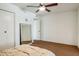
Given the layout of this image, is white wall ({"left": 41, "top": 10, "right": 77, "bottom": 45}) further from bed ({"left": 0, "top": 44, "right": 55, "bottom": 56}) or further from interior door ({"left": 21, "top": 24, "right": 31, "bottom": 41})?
bed ({"left": 0, "top": 44, "right": 55, "bottom": 56})

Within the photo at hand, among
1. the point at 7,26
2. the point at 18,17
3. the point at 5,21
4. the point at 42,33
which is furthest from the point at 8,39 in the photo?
the point at 42,33

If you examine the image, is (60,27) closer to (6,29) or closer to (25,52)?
(6,29)

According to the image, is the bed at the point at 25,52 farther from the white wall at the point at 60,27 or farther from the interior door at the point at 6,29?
the white wall at the point at 60,27

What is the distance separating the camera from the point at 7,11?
299 centimetres

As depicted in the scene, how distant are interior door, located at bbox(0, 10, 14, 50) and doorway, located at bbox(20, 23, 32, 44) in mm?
523

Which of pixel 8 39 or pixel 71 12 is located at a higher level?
pixel 71 12

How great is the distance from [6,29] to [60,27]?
3.03m

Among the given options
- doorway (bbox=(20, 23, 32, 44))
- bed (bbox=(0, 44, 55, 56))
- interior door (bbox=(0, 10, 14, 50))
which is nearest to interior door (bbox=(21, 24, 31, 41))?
doorway (bbox=(20, 23, 32, 44))

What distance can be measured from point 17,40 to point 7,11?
131cm

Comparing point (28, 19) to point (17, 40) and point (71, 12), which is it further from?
point (71, 12)

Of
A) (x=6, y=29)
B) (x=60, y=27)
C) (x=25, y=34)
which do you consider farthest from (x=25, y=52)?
(x=60, y=27)

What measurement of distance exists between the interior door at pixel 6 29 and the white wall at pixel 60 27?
248cm

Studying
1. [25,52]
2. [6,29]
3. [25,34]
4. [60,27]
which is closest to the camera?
[25,52]

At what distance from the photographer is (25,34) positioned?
13.2 feet
